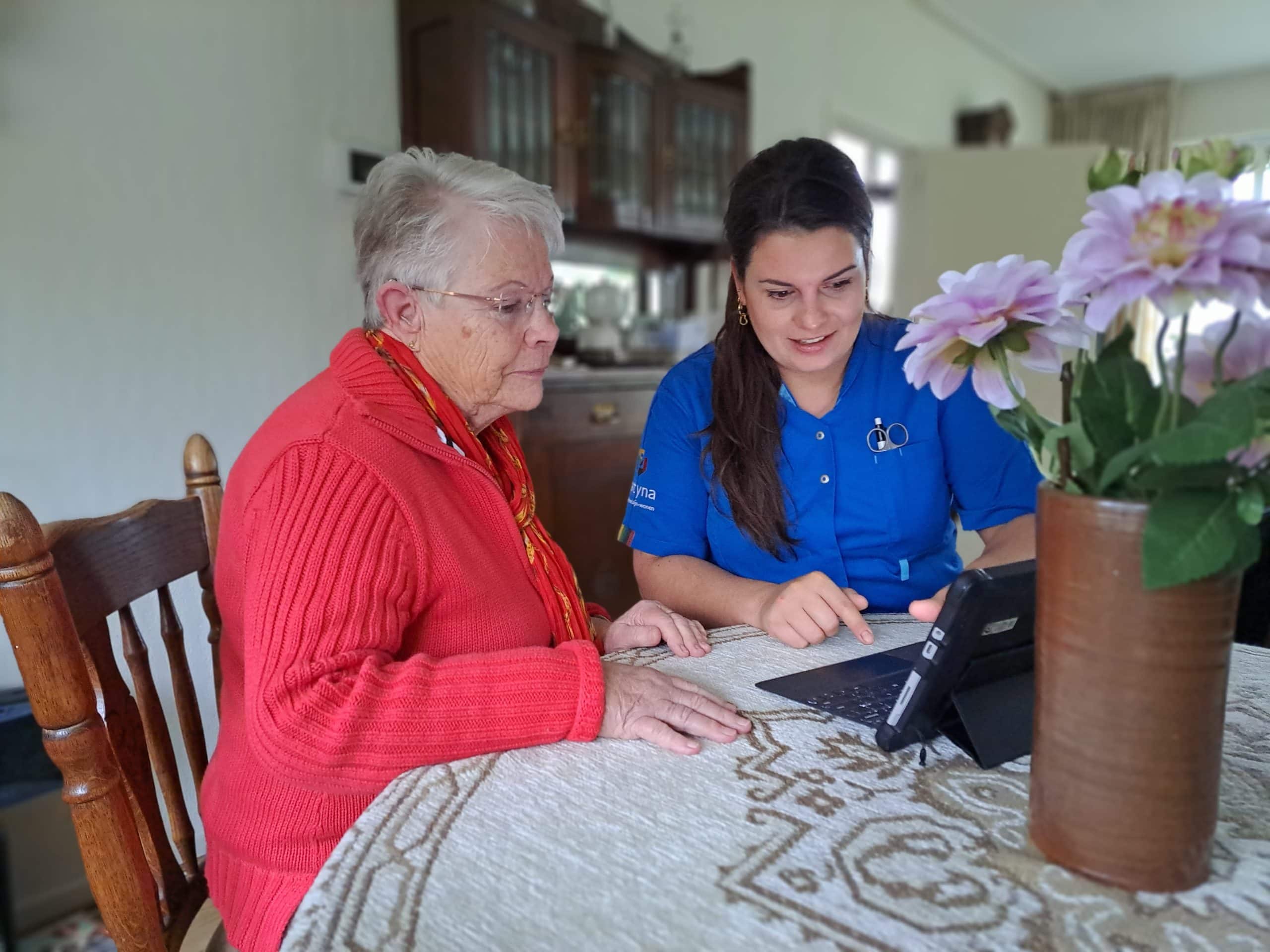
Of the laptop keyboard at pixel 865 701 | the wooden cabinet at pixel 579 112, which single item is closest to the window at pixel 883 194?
the wooden cabinet at pixel 579 112

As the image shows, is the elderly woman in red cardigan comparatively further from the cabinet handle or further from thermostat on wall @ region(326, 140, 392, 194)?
the cabinet handle

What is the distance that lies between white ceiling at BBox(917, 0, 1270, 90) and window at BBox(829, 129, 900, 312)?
102 centimetres

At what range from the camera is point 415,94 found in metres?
2.73

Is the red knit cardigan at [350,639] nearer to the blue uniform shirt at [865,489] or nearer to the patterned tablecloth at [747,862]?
the patterned tablecloth at [747,862]

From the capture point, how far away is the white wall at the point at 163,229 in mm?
1911

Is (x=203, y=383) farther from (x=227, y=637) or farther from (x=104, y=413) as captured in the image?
(x=227, y=637)

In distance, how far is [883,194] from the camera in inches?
217

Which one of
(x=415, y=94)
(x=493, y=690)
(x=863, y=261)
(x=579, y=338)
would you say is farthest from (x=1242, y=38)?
(x=493, y=690)

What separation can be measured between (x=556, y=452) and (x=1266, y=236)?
2.43 m

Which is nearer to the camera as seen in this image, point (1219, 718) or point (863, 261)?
point (1219, 718)

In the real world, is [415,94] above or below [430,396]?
above

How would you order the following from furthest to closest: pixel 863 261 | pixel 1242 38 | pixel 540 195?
pixel 1242 38 < pixel 863 261 < pixel 540 195

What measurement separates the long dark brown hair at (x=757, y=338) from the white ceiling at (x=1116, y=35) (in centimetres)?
516

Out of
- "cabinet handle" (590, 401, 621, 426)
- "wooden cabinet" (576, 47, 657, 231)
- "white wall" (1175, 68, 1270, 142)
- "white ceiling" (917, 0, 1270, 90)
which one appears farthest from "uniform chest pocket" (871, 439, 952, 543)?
"white wall" (1175, 68, 1270, 142)
